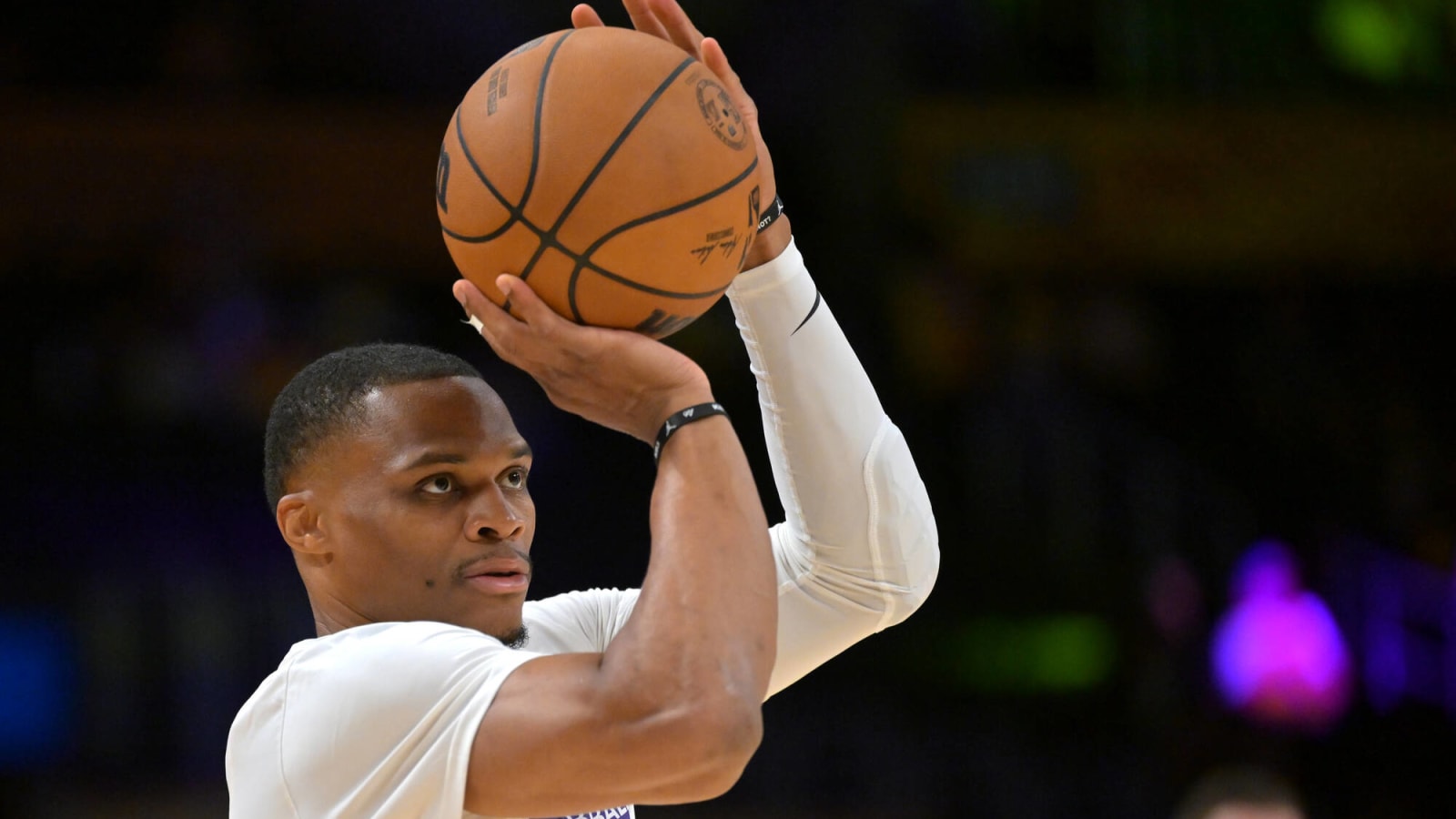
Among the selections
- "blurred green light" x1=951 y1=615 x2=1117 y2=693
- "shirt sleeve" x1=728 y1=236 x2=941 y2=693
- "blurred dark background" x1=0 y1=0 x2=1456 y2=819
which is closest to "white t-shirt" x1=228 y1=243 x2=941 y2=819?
"shirt sleeve" x1=728 y1=236 x2=941 y2=693

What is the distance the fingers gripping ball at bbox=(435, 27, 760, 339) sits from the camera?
2.14 metres

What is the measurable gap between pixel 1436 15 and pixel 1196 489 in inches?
176

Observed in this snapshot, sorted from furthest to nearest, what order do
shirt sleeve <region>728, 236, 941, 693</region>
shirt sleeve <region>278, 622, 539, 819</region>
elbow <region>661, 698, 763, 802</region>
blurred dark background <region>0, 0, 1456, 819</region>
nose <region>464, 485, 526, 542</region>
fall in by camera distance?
blurred dark background <region>0, 0, 1456, 819</region>, shirt sleeve <region>728, 236, 941, 693</region>, nose <region>464, 485, 526, 542</region>, shirt sleeve <region>278, 622, 539, 819</region>, elbow <region>661, 698, 763, 802</region>

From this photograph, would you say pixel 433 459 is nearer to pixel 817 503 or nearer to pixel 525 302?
pixel 525 302

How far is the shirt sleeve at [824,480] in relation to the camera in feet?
8.84

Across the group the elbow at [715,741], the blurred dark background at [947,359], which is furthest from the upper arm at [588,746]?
the blurred dark background at [947,359]

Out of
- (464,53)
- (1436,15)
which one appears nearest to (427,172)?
(464,53)

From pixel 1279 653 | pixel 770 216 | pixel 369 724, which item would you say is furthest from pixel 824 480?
pixel 1279 653

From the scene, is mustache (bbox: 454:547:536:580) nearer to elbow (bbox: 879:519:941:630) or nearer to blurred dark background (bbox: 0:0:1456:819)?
elbow (bbox: 879:519:941:630)

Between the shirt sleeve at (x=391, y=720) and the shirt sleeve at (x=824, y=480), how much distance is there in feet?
2.34

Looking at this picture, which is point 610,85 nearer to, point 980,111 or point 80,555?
point 80,555

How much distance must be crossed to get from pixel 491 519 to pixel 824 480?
61cm

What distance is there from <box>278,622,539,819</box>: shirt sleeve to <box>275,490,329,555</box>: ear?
0.26 metres

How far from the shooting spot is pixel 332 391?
8.16ft
